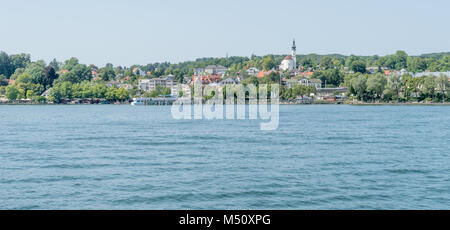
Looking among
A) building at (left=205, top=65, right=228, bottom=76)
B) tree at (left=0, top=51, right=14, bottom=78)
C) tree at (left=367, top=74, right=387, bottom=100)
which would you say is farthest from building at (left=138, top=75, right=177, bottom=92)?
tree at (left=367, top=74, right=387, bottom=100)

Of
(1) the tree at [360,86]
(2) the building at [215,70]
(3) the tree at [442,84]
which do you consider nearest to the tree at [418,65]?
(2) the building at [215,70]

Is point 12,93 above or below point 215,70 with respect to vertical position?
below

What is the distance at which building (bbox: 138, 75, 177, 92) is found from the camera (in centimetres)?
13850

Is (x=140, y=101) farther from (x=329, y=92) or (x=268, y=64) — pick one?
(x=268, y=64)

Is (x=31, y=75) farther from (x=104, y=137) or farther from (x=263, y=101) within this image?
(x=104, y=137)

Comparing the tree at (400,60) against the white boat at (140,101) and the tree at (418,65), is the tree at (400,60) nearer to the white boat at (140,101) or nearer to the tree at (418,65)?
the tree at (418,65)

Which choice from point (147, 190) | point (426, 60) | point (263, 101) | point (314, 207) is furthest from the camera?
point (426, 60)

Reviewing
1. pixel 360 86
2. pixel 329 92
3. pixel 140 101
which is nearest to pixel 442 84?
pixel 360 86

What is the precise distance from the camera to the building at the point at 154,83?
138 m

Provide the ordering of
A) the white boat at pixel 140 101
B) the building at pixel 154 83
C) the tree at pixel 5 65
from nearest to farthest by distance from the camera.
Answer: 1. the white boat at pixel 140 101
2. the building at pixel 154 83
3. the tree at pixel 5 65

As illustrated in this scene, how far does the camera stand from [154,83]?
138750 millimetres
